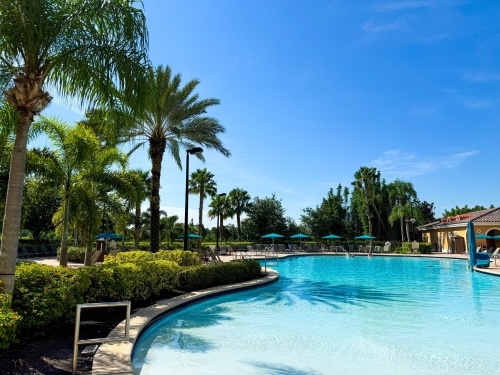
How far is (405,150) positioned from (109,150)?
2766cm

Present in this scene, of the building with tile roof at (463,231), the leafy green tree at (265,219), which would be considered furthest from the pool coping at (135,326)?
the leafy green tree at (265,219)

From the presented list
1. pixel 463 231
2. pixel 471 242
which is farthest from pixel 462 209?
pixel 471 242

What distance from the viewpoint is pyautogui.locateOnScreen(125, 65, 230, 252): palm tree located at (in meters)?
16.8

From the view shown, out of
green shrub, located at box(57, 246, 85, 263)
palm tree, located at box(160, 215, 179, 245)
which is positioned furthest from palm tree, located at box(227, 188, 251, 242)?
green shrub, located at box(57, 246, 85, 263)

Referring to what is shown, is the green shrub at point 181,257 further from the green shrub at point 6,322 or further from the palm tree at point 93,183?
the green shrub at point 6,322

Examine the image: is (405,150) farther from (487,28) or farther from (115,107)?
(115,107)

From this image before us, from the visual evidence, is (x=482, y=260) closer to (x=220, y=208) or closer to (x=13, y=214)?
(x=13, y=214)

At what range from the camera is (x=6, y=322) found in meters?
4.61

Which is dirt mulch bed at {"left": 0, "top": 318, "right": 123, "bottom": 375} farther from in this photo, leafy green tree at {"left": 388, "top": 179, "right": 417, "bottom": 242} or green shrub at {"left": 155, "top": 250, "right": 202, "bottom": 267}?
leafy green tree at {"left": 388, "top": 179, "right": 417, "bottom": 242}

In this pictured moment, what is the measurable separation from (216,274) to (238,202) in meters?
36.4

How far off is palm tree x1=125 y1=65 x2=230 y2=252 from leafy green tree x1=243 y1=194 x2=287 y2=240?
28799 mm

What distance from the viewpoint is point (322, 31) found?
1451 centimetres

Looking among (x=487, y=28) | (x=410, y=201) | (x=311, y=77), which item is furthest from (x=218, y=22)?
(x=410, y=201)

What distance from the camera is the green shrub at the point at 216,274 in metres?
12.2
